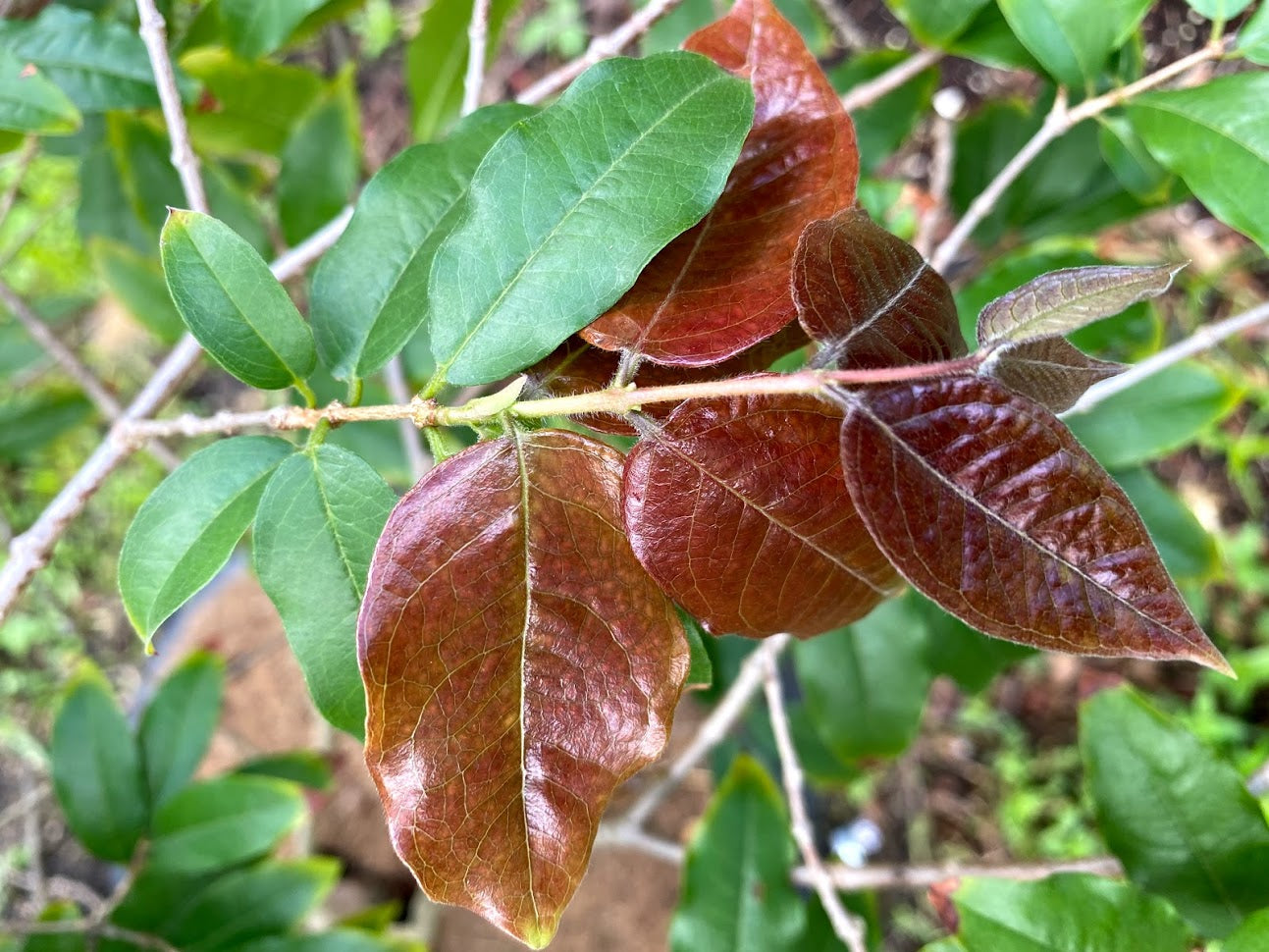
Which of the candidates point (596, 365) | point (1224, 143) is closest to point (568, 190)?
point (596, 365)

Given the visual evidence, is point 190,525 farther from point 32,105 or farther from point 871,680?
point 871,680

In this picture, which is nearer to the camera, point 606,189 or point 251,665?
point 606,189

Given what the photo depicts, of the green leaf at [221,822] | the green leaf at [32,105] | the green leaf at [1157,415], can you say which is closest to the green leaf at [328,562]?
the green leaf at [32,105]

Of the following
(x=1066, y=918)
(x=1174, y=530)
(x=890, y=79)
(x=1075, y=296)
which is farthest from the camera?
(x=1174, y=530)

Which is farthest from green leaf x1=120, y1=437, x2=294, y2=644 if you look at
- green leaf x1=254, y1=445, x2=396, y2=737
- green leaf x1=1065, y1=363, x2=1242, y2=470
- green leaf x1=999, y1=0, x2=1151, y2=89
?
green leaf x1=1065, y1=363, x2=1242, y2=470

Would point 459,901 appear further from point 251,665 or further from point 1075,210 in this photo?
point 251,665

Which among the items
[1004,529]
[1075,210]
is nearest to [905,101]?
[1075,210]
